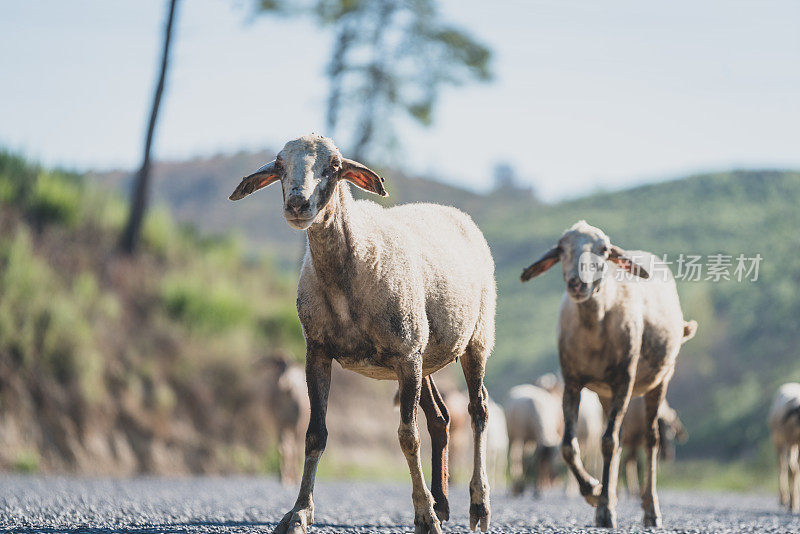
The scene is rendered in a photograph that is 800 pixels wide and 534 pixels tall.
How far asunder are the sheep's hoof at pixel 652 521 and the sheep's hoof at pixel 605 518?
0.93 metres

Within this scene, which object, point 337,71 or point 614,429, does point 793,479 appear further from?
point 337,71

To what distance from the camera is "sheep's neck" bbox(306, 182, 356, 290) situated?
6.66 meters

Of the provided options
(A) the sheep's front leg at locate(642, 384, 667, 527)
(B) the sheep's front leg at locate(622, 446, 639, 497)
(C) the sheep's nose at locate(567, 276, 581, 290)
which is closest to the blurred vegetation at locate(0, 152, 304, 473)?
(B) the sheep's front leg at locate(622, 446, 639, 497)

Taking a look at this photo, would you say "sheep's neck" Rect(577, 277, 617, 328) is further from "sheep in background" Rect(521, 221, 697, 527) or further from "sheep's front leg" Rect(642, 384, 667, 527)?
"sheep's front leg" Rect(642, 384, 667, 527)

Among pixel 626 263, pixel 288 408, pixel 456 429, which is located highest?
pixel 626 263

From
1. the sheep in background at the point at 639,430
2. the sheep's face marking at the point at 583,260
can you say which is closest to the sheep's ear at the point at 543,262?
the sheep's face marking at the point at 583,260

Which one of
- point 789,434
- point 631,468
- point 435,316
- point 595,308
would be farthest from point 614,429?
point 631,468

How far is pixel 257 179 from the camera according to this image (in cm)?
662

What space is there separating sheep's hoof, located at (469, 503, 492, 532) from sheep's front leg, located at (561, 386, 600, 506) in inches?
61.0

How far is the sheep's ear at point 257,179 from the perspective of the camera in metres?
6.53

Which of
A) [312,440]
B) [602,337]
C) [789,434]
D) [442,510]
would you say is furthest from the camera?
[789,434]

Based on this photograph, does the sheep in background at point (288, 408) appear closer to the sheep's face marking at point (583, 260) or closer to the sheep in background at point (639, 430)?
the sheep in background at point (639, 430)

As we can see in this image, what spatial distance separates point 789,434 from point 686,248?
1799 inches

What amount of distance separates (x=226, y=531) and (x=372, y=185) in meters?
2.73
